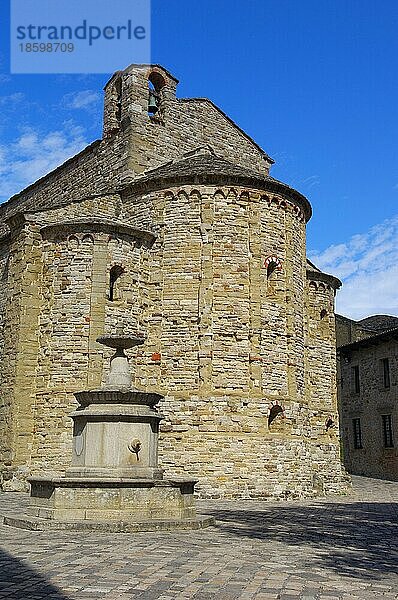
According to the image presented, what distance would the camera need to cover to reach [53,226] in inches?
755

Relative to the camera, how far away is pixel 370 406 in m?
32.6

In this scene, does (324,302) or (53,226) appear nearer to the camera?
(53,226)

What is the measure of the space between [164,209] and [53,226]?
348 cm

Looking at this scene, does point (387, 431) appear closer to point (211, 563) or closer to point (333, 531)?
point (333, 531)

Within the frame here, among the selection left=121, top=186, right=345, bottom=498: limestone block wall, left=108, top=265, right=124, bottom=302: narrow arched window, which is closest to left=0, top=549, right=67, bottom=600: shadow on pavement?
left=121, top=186, right=345, bottom=498: limestone block wall

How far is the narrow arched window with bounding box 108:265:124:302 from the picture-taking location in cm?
1900

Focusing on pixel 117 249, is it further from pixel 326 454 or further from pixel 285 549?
pixel 285 549

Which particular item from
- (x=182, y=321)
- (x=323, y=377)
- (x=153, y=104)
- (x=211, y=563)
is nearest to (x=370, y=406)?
(x=323, y=377)

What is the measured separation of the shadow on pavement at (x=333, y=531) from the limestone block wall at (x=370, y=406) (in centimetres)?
1539

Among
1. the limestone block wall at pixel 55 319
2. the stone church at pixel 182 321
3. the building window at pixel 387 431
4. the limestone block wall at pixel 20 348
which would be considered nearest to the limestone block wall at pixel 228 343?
the stone church at pixel 182 321

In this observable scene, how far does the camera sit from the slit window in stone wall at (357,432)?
3359 cm

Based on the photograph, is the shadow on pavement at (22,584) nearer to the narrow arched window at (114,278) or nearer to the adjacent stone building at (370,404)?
the narrow arched window at (114,278)

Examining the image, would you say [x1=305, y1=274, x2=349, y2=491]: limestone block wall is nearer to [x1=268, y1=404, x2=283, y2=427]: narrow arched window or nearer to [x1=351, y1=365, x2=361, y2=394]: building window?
[x1=268, y1=404, x2=283, y2=427]: narrow arched window

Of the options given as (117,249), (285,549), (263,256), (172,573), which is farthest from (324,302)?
(172,573)
